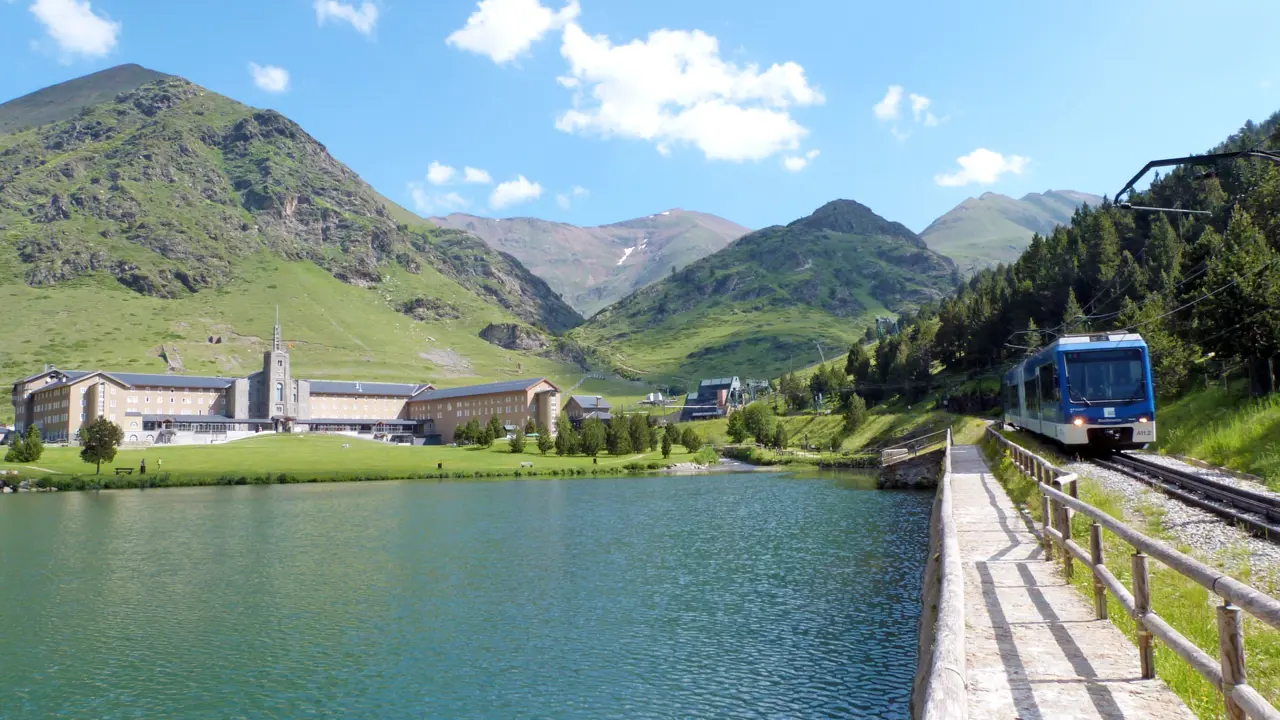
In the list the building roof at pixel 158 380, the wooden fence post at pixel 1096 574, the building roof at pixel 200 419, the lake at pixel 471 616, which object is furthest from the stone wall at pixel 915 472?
the building roof at pixel 158 380

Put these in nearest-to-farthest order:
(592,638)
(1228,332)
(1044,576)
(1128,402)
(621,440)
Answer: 1. (1044,576)
2. (592,638)
3. (1128,402)
4. (1228,332)
5. (621,440)

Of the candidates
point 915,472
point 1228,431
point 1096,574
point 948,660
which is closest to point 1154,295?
point 915,472

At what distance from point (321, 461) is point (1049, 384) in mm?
116748

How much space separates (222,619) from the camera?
3078 cm

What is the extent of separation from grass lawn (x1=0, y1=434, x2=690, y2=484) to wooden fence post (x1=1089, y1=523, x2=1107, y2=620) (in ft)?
351

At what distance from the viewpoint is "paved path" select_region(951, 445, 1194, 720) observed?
983cm

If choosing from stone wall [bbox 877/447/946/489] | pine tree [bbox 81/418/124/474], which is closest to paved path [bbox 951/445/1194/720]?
stone wall [bbox 877/447/946/489]

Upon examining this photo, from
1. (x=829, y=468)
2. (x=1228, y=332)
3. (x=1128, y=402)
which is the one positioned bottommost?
(x=829, y=468)

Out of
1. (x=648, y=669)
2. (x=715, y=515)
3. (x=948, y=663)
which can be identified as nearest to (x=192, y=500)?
(x=715, y=515)

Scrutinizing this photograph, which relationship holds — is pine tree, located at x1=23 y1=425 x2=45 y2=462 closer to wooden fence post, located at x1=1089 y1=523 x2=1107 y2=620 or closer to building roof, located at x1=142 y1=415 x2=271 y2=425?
building roof, located at x1=142 y1=415 x2=271 y2=425

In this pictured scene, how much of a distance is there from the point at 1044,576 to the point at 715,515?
44353 millimetres

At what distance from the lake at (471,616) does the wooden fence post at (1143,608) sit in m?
8.84

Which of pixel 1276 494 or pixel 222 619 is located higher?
pixel 1276 494

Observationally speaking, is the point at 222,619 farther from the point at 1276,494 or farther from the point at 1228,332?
the point at 1228,332
